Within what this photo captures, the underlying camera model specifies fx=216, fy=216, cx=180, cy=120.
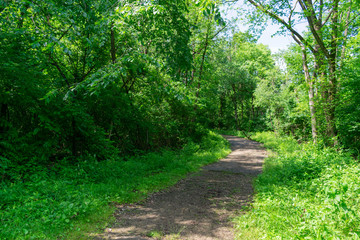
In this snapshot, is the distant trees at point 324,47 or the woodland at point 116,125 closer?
the woodland at point 116,125

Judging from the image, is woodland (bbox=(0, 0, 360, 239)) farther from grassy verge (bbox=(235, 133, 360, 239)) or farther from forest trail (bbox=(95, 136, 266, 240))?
forest trail (bbox=(95, 136, 266, 240))

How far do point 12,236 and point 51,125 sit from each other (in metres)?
3.65

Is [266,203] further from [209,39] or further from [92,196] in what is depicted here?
[209,39]

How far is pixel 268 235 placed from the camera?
11.4ft

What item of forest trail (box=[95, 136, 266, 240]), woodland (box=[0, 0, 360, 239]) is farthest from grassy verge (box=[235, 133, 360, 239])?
forest trail (box=[95, 136, 266, 240])

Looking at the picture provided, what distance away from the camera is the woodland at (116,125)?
3.93 metres

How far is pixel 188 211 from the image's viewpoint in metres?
4.96

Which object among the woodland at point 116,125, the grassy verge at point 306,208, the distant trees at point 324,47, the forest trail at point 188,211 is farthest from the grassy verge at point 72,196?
the distant trees at point 324,47

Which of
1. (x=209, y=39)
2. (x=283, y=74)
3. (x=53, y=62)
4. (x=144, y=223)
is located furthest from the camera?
(x=283, y=74)

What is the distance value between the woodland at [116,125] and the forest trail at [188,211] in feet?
1.31

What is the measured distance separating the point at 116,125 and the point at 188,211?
5.72m

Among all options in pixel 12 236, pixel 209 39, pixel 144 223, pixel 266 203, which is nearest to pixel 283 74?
pixel 209 39

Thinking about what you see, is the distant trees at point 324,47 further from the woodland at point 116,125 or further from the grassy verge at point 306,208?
the grassy verge at point 306,208

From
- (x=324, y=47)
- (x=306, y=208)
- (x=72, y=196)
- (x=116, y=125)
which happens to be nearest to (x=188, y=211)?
(x=306, y=208)
